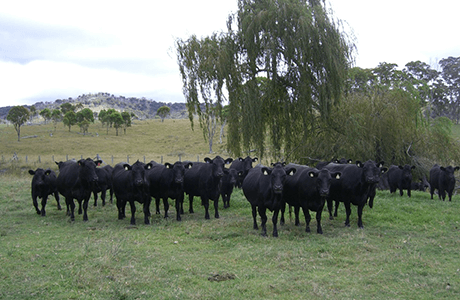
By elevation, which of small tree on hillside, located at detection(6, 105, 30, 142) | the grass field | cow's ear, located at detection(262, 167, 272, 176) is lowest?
the grass field

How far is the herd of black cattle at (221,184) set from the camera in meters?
9.77

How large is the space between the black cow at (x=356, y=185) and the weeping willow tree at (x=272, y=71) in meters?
7.36

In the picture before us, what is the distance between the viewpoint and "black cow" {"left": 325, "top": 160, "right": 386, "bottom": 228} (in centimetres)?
1046

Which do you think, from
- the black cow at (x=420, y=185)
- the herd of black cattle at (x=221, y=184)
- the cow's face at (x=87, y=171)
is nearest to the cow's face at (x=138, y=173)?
the herd of black cattle at (x=221, y=184)

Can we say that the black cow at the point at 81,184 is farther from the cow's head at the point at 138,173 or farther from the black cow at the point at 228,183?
the black cow at the point at 228,183

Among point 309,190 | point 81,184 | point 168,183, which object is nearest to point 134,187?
point 168,183

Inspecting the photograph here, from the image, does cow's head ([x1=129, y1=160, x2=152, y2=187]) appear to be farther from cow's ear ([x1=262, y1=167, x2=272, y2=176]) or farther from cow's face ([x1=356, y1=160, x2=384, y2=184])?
cow's face ([x1=356, y1=160, x2=384, y2=184])

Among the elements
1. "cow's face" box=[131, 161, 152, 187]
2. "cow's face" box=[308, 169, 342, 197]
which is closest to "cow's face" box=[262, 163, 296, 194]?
"cow's face" box=[308, 169, 342, 197]

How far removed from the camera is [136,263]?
274 inches

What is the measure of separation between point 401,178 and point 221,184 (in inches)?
319

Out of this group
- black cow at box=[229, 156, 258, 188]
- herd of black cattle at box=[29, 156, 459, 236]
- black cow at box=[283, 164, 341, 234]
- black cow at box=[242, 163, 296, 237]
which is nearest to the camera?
black cow at box=[242, 163, 296, 237]

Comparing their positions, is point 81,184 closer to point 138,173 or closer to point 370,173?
point 138,173

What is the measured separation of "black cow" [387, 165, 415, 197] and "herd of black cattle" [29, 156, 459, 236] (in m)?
1.50

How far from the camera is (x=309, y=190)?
9.80m
